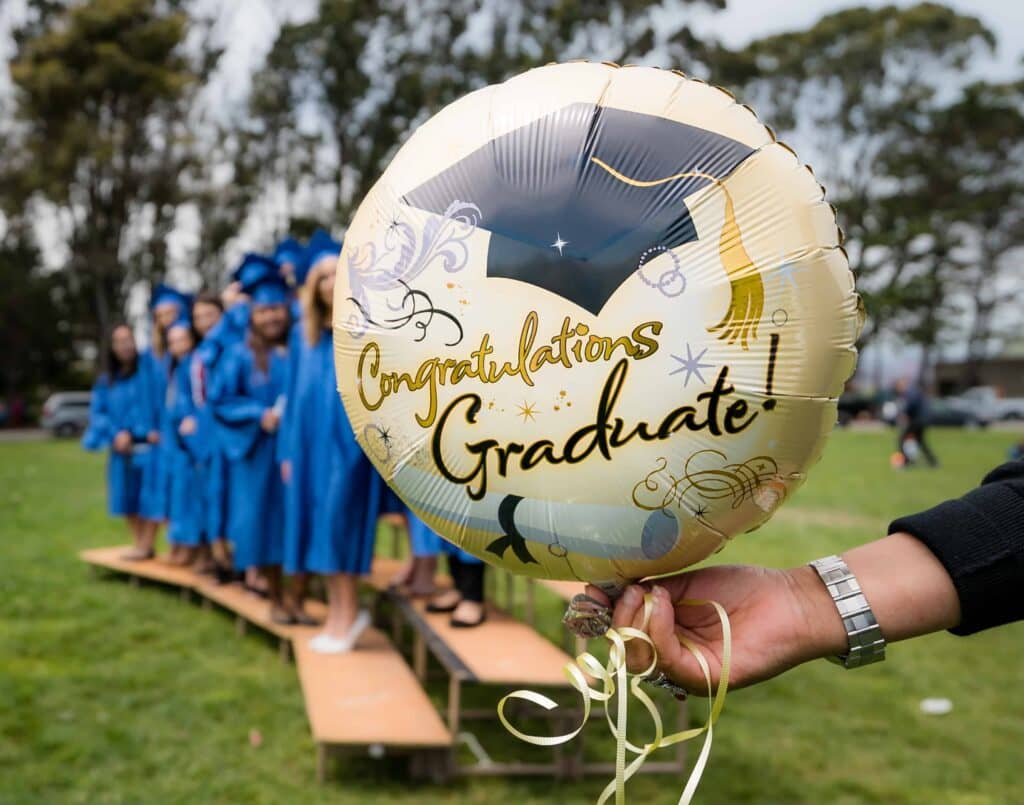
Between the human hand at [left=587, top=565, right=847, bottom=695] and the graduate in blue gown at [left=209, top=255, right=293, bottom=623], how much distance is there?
3680mm

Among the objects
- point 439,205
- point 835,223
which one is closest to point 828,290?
point 835,223

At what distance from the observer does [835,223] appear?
1241 millimetres

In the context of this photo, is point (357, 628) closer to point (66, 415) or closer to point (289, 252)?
point (289, 252)

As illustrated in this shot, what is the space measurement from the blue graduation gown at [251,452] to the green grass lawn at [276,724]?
2.11ft

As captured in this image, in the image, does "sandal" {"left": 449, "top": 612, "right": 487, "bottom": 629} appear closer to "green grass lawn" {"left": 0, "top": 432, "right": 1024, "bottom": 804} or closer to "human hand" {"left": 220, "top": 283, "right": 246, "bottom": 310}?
"green grass lawn" {"left": 0, "top": 432, "right": 1024, "bottom": 804}

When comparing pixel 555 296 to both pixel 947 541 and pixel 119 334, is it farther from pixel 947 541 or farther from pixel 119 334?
pixel 119 334

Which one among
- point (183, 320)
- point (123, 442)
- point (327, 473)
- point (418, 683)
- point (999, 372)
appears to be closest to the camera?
point (418, 683)

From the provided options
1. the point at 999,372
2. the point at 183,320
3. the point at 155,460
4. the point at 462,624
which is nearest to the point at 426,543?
the point at 462,624

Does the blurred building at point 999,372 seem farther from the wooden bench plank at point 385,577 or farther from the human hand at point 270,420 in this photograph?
the human hand at point 270,420

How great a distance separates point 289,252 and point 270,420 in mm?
1145

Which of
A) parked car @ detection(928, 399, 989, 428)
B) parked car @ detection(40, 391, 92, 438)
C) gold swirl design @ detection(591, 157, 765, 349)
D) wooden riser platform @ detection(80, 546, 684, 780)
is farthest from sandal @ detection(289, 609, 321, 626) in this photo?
parked car @ detection(928, 399, 989, 428)

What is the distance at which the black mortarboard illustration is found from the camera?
1.19m

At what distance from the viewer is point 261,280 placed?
15.4 feet

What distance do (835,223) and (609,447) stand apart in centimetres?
44
